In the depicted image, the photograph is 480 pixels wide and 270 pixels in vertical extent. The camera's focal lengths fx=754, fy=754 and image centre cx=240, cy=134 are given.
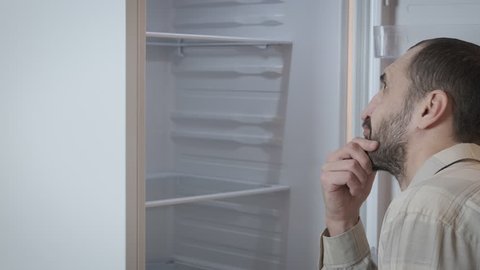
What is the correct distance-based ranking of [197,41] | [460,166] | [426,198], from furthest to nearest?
[197,41] → [460,166] → [426,198]

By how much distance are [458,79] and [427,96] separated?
0.18ft

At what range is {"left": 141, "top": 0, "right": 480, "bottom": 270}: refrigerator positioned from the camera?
209 centimetres

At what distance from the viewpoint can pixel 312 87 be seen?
2131mm

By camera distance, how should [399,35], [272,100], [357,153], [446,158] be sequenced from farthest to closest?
[272,100] < [399,35] < [357,153] < [446,158]

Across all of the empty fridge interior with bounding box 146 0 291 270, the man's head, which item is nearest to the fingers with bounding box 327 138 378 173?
the man's head

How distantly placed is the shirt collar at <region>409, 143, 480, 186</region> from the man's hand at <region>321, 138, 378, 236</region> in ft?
1.02

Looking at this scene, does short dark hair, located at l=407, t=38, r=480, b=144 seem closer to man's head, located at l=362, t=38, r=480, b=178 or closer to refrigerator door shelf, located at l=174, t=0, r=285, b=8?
man's head, located at l=362, t=38, r=480, b=178

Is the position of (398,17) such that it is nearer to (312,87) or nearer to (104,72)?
(312,87)

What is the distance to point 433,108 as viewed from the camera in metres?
1.21

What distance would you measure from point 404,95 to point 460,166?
0.70 ft

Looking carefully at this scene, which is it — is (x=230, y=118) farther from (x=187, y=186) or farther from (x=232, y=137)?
(x=187, y=186)

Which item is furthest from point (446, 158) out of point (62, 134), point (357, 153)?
point (62, 134)

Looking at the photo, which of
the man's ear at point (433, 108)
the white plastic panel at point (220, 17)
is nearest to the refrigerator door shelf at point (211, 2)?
the white plastic panel at point (220, 17)

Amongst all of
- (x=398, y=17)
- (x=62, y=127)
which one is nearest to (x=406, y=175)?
(x=398, y=17)
